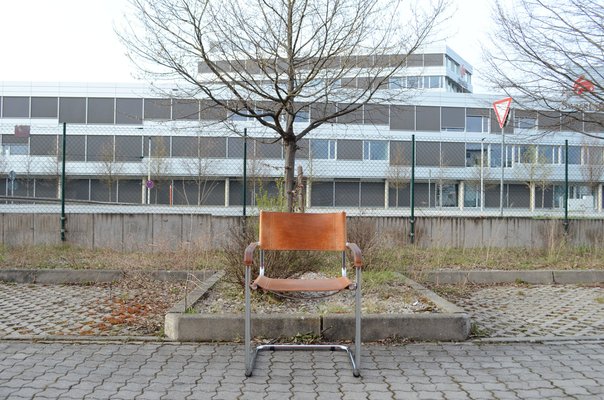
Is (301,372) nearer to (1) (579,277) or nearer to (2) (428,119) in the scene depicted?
(1) (579,277)

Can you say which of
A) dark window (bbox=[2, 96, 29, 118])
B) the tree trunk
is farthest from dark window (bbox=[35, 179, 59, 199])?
dark window (bbox=[2, 96, 29, 118])

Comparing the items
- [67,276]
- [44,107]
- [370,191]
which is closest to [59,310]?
[67,276]

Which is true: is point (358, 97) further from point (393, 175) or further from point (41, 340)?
point (393, 175)

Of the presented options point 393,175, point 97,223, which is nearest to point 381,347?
point 97,223

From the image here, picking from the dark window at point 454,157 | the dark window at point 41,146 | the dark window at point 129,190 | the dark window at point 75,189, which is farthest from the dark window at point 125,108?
the dark window at point 454,157

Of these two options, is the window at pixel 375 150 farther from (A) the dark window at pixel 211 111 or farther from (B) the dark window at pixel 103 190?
(A) the dark window at pixel 211 111

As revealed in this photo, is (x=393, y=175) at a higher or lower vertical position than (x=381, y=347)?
higher

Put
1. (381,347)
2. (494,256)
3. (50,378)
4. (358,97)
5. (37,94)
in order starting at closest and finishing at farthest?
(50,378)
(381,347)
(358,97)
(494,256)
(37,94)

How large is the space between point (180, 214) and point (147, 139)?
2319cm

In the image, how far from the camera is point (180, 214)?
9.38 meters

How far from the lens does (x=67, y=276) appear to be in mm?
7086

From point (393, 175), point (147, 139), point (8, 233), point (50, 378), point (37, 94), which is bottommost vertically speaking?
point (50, 378)

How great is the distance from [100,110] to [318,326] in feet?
109

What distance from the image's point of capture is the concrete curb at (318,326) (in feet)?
14.0
